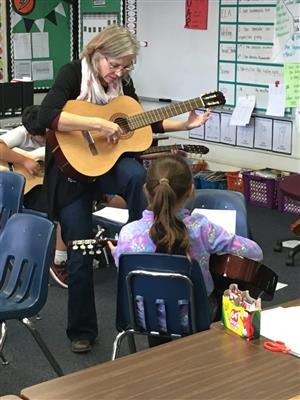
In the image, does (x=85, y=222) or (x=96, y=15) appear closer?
(x=85, y=222)

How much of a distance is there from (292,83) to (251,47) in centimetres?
54

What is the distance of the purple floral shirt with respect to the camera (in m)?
2.23

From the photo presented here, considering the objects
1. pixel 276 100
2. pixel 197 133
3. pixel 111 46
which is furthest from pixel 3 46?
pixel 111 46

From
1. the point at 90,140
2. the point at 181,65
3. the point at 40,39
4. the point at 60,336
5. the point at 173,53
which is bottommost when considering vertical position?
the point at 60,336

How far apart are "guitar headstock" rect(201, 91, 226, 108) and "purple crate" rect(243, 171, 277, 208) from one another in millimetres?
2450

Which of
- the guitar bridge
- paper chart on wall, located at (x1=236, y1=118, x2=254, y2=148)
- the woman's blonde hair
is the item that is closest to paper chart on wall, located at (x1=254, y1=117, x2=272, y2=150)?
paper chart on wall, located at (x1=236, y1=118, x2=254, y2=148)

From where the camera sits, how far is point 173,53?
20.0ft

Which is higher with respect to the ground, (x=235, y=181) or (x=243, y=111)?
(x=243, y=111)

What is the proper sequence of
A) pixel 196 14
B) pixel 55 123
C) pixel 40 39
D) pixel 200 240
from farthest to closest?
pixel 40 39 → pixel 196 14 → pixel 55 123 → pixel 200 240

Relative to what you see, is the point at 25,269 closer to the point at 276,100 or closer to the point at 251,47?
the point at 276,100

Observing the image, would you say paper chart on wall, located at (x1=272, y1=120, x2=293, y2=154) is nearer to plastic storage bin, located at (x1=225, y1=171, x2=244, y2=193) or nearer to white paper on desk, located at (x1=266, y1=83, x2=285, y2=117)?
white paper on desk, located at (x1=266, y1=83, x2=285, y2=117)

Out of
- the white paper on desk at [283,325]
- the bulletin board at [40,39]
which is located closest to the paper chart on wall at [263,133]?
the bulletin board at [40,39]

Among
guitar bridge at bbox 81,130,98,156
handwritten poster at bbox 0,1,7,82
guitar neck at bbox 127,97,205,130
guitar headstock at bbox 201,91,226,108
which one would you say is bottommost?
guitar bridge at bbox 81,130,98,156

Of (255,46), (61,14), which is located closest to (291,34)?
(255,46)
